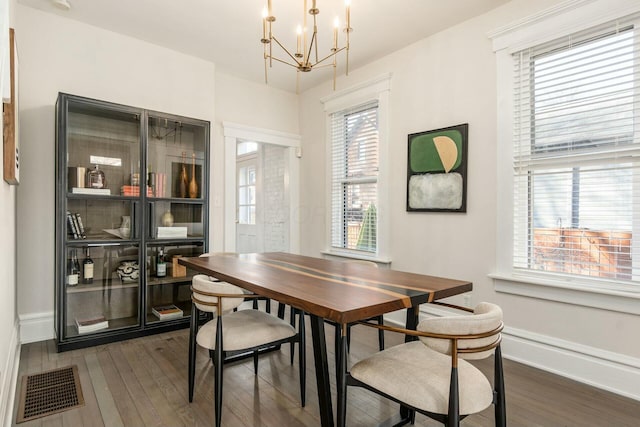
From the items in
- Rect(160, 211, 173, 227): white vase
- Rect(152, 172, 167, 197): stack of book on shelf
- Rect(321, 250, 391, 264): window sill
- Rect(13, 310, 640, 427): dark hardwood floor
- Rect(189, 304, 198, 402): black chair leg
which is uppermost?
Rect(152, 172, 167, 197): stack of book on shelf

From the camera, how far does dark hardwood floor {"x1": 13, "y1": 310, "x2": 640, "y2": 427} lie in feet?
6.23

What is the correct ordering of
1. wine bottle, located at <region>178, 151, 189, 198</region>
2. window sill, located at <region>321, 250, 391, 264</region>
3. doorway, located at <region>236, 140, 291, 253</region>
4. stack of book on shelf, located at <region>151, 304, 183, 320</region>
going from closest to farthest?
stack of book on shelf, located at <region>151, 304, 183, 320</region> → wine bottle, located at <region>178, 151, 189, 198</region> → window sill, located at <region>321, 250, 391, 264</region> → doorway, located at <region>236, 140, 291, 253</region>

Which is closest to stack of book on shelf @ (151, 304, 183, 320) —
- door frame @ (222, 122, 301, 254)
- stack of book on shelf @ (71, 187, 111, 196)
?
door frame @ (222, 122, 301, 254)

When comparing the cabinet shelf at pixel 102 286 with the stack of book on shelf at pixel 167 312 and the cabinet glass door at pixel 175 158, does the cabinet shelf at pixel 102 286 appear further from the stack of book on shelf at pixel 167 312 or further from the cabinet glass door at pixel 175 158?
the cabinet glass door at pixel 175 158

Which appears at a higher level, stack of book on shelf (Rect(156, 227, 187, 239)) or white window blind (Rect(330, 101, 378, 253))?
A: white window blind (Rect(330, 101, 378, 253))

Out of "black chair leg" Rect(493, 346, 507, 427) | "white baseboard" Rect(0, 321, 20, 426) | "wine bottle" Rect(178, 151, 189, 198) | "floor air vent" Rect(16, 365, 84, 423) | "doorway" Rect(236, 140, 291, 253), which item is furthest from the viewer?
Result: "doorway" Rect(236, 140, 291, 253)

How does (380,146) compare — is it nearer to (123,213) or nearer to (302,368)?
(302,368)

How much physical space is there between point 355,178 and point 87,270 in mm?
2758

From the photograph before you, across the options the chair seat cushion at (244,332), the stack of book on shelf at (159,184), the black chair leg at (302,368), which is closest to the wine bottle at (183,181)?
the stack of book on shelf at (159,184)

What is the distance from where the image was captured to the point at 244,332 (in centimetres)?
191

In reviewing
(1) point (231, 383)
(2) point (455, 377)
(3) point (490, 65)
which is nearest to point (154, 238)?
(1) point (231, 383)

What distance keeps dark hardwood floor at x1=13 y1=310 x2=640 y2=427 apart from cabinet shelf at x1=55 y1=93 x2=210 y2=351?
418 millimetres

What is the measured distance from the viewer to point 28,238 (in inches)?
116

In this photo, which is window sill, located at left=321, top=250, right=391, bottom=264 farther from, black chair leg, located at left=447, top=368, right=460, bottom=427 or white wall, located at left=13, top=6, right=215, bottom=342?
white wall, located at left=13, top=6, right=215, bottom=342
